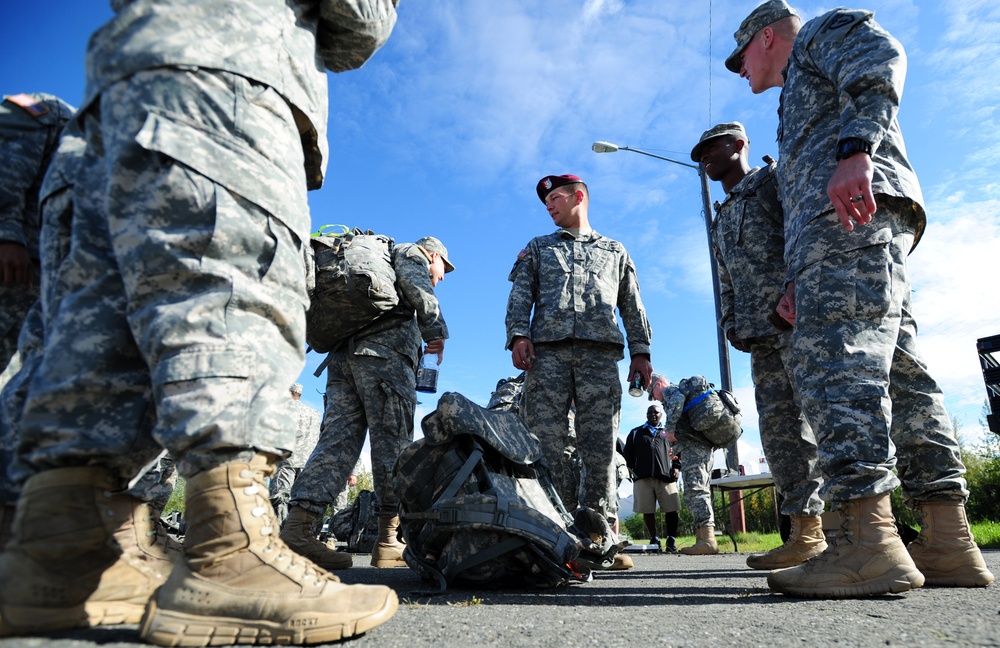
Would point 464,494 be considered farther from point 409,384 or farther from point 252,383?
point 409,384

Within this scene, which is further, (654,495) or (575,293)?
(654,495)

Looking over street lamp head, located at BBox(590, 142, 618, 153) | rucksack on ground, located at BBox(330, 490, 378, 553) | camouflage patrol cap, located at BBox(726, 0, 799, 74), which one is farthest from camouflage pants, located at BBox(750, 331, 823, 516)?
street lamp head, located at BBox(590, 142, 618, 153)

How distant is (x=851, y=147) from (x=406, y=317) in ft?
10.2

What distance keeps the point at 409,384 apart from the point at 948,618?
3413 mm

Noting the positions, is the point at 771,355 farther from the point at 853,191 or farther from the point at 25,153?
the point at 25,153

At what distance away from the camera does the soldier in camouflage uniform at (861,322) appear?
2.27 metres

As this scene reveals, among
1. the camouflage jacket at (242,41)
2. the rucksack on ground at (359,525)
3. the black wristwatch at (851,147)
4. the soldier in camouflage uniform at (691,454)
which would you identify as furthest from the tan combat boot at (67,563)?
the soldier in camouflage uniform at (691,454)

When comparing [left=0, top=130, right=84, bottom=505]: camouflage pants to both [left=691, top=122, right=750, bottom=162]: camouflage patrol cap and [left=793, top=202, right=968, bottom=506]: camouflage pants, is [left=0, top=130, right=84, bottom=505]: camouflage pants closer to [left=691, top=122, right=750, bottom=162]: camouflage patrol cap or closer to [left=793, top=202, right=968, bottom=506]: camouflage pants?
[left=793, top=202, right=968, bottom=506]: camouflage pants

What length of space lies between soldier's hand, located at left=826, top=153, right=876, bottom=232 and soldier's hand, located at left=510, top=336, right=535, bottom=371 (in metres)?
2.44

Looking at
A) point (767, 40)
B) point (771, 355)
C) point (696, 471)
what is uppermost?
point (767, 40)

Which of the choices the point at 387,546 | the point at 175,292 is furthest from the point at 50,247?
the point at 387,546

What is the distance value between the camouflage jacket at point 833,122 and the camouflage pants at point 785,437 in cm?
114

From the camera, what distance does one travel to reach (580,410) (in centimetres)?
438

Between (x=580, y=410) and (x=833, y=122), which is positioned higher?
(x=833, y=122)
